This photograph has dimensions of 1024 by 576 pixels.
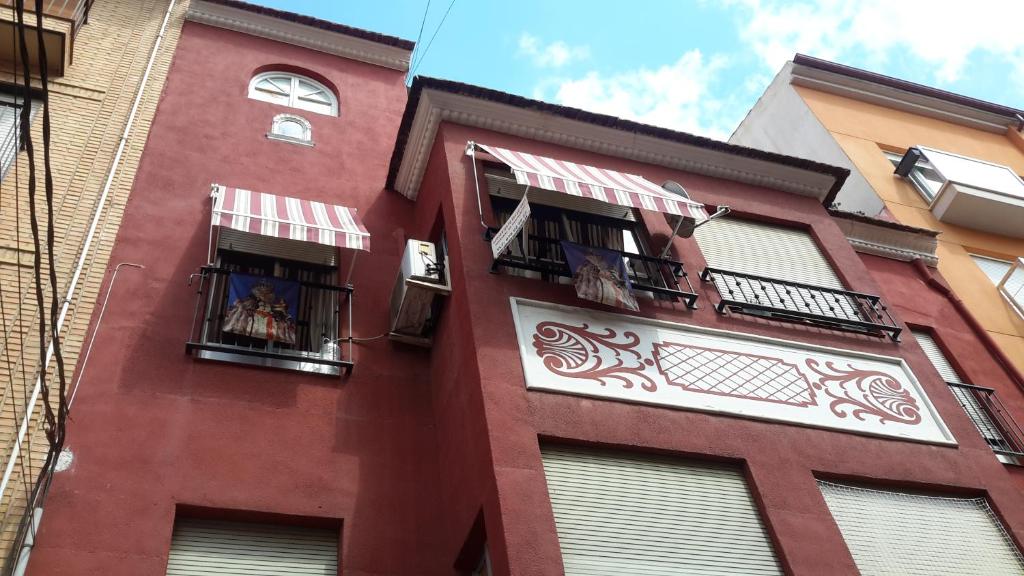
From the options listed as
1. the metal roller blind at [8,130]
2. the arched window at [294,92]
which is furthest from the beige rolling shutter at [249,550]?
the arched window at [294,92]

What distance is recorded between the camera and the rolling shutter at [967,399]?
10.5 m

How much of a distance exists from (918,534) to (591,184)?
445cm

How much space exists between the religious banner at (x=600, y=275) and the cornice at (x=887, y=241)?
586 cm

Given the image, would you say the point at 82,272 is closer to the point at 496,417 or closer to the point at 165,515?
the point at 165,515

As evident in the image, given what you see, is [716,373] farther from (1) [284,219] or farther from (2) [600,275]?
(1) [284,219]

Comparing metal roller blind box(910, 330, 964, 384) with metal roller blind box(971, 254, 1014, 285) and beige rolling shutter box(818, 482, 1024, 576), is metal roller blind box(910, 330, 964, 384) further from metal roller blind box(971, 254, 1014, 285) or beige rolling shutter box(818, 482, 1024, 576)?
beige rolling shutter box(818, 482, 1024, 576)

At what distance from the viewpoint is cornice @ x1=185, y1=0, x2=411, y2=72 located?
13633 millimetres

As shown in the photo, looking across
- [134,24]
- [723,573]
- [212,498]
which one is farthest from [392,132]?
[723,573]

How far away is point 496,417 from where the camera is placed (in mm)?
6988

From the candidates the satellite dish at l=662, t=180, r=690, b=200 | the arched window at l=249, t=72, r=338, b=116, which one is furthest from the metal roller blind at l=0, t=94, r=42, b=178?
the satellite dish at l=662, t=180, r=690, b=200

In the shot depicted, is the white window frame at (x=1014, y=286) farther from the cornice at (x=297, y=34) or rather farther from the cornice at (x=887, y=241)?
the cornice at (x=297, y=34)

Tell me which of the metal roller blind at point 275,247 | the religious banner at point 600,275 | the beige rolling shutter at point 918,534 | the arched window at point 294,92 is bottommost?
the beige rolling shutter at point 918,534

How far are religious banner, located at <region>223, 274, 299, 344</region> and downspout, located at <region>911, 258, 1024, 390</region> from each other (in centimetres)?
945

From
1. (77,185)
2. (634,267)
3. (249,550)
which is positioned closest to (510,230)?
(634,267)
